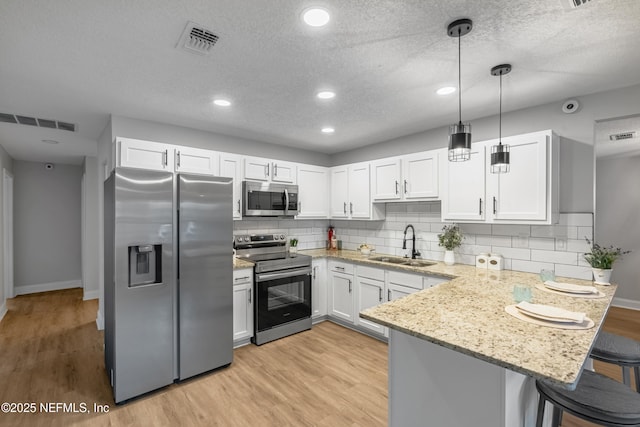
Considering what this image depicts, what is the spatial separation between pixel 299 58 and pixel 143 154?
1969 mm

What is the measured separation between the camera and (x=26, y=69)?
2.07 meters

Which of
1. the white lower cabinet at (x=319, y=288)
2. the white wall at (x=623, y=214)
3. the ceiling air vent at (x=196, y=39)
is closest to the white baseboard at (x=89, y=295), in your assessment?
the white lower cabinet at (x=319, y=288)

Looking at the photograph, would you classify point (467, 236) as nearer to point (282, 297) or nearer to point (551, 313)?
point (551, 313)

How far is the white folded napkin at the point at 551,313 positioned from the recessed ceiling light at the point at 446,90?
1.69 metres

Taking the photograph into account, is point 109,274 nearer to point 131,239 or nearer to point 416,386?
point 131,239

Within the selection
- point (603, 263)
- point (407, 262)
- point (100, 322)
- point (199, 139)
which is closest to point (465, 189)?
point (407, 262)

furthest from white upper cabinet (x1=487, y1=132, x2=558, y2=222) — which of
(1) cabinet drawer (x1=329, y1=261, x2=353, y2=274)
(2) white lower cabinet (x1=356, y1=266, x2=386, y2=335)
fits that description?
(1) cabinet drawer (x1=329, y1=261, x2=353, y2=274)

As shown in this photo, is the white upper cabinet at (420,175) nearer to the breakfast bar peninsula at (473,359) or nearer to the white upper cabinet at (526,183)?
the white upper cabinet at (526,183)

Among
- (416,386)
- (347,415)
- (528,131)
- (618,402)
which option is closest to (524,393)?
(618,402)

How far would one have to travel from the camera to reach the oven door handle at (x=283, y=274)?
3332 millimetres

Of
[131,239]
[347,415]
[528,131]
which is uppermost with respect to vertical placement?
[528,131]

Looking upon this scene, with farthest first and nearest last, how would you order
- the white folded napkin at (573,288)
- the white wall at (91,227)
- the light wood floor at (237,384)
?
the white wall at (91,227) < the light wood floor at (237,384) < the white folded napkin at (573,288)

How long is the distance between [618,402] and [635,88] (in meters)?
2.43

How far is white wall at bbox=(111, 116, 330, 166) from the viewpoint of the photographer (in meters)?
3.07
